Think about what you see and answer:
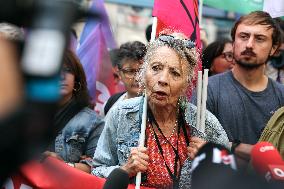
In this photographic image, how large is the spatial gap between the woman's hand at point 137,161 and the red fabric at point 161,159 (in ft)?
0.25

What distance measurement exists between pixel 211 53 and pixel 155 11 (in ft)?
6.58

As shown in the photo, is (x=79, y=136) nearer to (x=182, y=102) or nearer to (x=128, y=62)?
(x=182, y=102)

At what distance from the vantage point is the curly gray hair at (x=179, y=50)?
4.00 meters

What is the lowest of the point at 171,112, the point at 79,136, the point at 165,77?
the point at 79,136

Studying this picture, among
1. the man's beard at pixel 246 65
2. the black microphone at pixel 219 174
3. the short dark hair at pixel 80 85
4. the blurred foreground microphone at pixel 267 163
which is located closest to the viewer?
the black microphone at pixel 219 174

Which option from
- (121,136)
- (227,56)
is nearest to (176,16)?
(121,136)

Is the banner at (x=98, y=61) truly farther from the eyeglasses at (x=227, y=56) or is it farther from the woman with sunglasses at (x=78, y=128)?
the woman with sunglasses at (x=78, y=128)

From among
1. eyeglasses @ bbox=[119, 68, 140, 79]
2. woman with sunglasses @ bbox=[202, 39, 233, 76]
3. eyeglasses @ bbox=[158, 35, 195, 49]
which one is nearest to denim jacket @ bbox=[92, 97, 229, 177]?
eyeglasses @ bbox=[158, 35, 195, 49]

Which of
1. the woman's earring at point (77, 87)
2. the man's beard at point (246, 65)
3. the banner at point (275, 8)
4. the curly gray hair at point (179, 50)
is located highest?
the banner at point (275, 8)

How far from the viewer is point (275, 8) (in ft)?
17.6

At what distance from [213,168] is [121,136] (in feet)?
5.67

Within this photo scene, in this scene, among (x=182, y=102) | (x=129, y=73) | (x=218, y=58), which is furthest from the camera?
(x=218, y=58)

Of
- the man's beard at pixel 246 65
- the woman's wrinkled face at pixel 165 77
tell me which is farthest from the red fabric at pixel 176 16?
the man's beard at pixel 246 65

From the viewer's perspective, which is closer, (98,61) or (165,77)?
(165,77)
